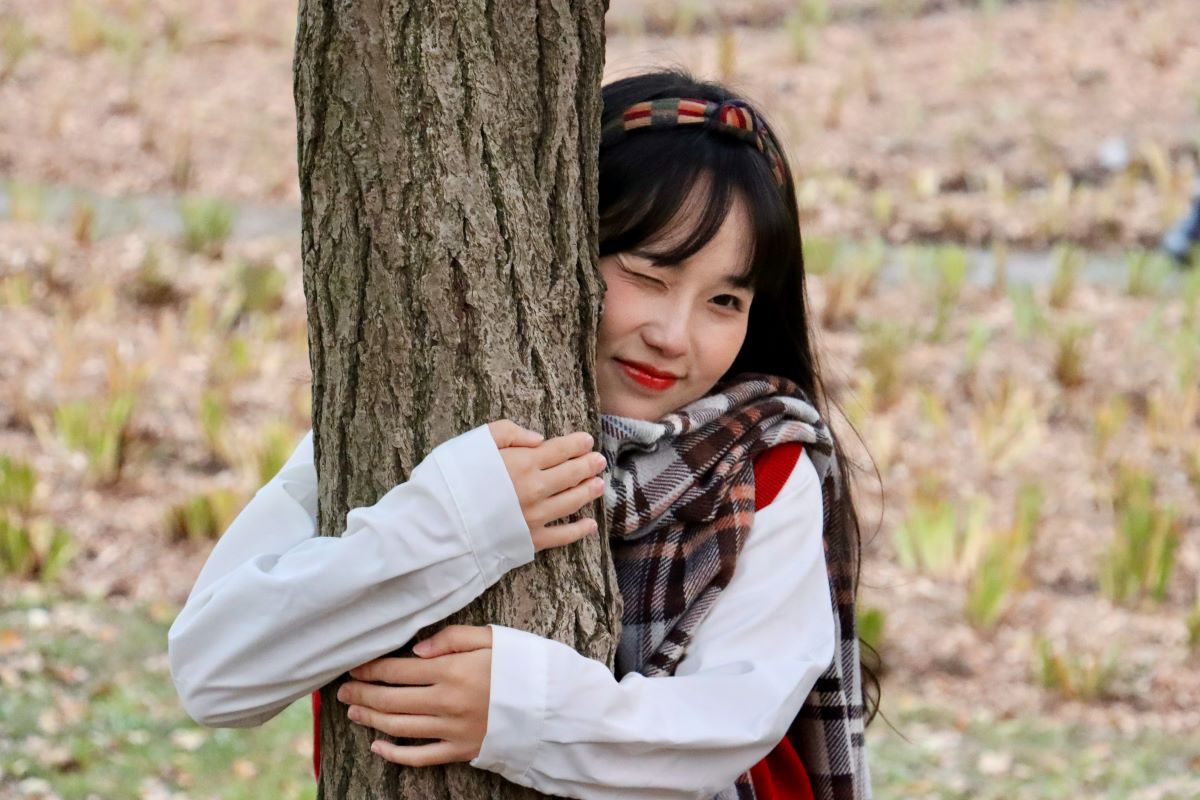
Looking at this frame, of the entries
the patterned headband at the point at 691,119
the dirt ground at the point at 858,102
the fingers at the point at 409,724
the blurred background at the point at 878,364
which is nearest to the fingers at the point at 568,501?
the fingers at the point at 409,724

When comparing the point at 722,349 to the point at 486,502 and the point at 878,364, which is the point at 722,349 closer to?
the point at 486,502

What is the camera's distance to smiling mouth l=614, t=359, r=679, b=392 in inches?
64.2

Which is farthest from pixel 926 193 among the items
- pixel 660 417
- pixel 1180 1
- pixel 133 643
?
pixel 660 417

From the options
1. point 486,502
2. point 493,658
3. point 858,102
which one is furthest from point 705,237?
point 858,102

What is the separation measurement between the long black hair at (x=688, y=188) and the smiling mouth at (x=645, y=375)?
0.13 metres

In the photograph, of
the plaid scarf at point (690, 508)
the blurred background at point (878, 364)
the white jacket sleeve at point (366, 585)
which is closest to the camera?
the white jacket sleeve at point (366, 585)

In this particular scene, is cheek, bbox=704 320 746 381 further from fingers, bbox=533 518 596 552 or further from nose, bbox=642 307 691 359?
fingers, bbox=533 518 596 552

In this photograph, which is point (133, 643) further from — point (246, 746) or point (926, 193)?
point (926, 193)

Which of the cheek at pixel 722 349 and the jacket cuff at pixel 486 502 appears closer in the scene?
the jacket cuff at pixel 486 502

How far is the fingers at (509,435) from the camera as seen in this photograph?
1.41 m

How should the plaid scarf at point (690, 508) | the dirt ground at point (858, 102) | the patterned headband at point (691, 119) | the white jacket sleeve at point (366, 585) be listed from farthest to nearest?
the dirt ground at point (858, 102) → the patterned headband at point (691, 119) → the plaid scarf at point (690, 508) → the white jacket sleeve at point (366, 585)

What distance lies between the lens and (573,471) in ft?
4.72

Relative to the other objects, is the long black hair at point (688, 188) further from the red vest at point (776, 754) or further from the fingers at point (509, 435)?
the fingers at point (509, 435)

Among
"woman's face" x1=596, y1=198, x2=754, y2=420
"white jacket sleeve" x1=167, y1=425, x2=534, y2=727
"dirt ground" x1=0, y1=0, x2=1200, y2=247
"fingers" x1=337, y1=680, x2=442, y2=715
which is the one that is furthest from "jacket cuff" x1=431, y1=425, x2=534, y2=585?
"dirt ground" x1=0, y1=0, x2=1200, y2=247
